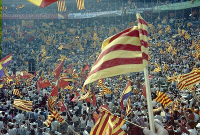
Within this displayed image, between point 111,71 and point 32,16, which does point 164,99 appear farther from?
point 32,16

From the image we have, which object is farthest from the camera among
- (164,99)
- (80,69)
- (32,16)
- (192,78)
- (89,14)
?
(32,16)

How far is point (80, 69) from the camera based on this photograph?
2731 centimetres

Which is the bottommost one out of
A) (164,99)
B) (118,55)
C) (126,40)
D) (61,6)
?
(164,99)

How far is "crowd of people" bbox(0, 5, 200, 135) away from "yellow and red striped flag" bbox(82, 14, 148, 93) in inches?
80.2

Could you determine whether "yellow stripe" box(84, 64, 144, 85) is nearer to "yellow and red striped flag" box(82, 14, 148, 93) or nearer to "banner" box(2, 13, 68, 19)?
"yellow and red striped flag" box(82, 14, 148, 93)

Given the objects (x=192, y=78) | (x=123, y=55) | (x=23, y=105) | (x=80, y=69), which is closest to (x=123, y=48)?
(x=123, y=55)

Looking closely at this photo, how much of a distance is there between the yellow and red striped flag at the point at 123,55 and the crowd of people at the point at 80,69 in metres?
2.04

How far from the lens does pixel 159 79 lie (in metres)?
18.3

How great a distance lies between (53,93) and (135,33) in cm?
1018

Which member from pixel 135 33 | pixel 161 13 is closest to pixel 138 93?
pixel 135 33

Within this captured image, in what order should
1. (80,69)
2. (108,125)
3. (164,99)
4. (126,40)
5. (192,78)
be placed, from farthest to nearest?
(80,69), (164,99), (192,78), (108,125), (126,40)

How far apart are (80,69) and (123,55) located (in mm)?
23283

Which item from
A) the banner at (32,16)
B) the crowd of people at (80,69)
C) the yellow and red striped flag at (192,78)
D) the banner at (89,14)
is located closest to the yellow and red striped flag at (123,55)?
the crowd of people at (80,69)

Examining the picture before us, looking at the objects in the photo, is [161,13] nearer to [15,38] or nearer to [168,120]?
[15,38]
